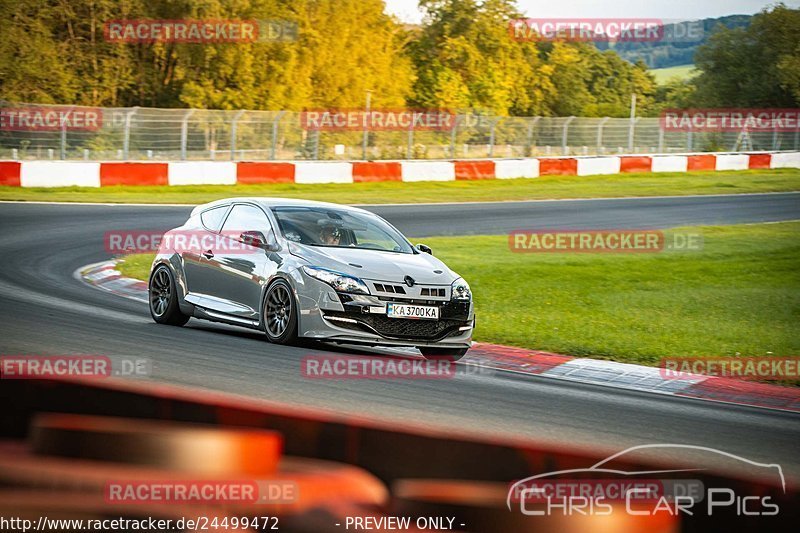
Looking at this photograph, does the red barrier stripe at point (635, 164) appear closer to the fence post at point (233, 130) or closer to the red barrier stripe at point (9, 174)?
the fence post at point (233, 130)

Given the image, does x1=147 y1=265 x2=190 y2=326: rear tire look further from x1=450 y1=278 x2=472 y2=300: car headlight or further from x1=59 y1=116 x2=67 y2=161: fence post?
x1=59 y1=116 x2=67 y2=161: fence post

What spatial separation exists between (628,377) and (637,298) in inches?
207

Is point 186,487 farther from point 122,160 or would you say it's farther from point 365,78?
point 365,78

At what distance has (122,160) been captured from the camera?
32.2 meters

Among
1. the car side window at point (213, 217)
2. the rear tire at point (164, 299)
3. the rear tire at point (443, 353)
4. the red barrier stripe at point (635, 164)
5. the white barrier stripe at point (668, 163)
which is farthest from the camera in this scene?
the white barrier stripe at point (668, 163)

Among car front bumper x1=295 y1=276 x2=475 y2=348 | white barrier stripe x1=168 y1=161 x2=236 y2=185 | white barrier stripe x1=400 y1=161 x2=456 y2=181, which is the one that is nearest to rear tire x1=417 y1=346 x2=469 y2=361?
car front bumper x1=295 y1=276 x2=475 y2=348

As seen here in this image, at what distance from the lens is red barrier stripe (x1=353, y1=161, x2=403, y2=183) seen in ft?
113

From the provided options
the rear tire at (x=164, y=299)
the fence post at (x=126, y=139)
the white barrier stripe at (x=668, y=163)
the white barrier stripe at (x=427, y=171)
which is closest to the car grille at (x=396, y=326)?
the rear tire at (x=164, y=299)

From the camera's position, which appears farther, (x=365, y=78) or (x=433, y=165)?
(x=365, y=78)

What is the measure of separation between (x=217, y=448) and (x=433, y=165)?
32.8 m

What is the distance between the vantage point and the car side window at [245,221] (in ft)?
38.9

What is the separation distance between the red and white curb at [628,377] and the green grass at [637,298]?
40 cm

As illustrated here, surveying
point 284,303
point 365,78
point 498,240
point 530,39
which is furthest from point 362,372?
point 530,39

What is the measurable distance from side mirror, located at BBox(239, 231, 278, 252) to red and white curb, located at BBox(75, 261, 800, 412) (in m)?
2.16
